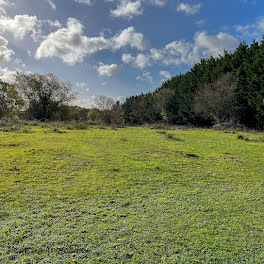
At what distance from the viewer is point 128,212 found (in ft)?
10.9

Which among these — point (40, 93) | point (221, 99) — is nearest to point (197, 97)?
point (221, 99)

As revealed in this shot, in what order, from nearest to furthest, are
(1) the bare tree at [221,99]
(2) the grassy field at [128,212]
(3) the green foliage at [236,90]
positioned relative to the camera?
(2) the grassy field at [128,212]
(3) the green foliage at [236,90]
(1) the bare tree at [221,99]

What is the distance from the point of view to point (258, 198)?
3.96 m

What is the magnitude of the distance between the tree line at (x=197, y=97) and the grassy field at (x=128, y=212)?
1952 cm

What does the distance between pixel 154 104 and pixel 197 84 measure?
11569 millimetres

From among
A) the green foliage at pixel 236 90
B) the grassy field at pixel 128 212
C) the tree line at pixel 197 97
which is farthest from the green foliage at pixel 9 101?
the green foliage at pixel 236 90

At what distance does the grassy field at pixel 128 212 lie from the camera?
93.2 inches

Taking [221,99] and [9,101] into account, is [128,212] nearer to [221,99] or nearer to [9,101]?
[221,99]

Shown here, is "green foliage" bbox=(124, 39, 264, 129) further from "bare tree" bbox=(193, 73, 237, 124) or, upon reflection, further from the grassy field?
the grassy field

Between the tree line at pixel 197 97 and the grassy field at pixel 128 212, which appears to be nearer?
the grassy field at pixel 128 212

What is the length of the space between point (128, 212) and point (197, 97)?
26099mm

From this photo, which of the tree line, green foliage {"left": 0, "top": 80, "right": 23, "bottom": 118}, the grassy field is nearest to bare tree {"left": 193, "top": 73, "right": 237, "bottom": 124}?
the tree line

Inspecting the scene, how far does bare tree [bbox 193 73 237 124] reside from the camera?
2323cm

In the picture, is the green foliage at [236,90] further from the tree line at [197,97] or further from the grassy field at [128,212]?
the grassy field at [128,212]
